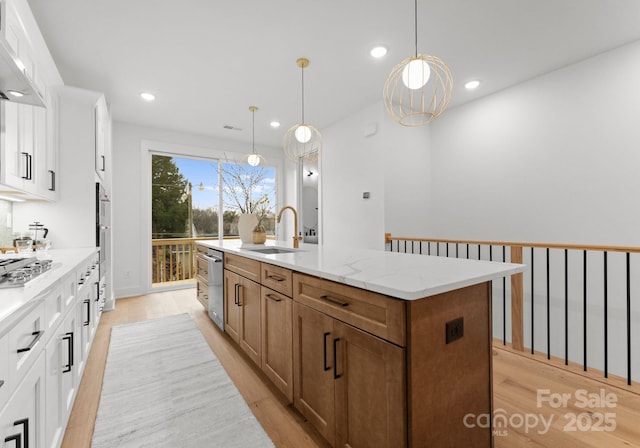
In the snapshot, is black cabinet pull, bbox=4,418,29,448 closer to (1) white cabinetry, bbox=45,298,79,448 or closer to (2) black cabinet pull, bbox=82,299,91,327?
(1) white cabinetry, bbox=45,298,79,448

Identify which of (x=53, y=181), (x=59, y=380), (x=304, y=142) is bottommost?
(x=59, y=380)

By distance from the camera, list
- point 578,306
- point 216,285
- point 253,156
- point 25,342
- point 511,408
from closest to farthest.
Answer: point 25,342, point 511,408, point 216,285, point 578,306, point 253,156

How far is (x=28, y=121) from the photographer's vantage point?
6.80 ft

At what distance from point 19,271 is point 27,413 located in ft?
2.14

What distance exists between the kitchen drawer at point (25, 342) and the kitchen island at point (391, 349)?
3.39 feet

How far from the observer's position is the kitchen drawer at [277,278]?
1684 millimetres

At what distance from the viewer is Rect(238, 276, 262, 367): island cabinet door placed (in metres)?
2.10

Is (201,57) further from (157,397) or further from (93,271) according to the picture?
(157,397)

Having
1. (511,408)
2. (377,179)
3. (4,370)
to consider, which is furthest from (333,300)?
(377,179)

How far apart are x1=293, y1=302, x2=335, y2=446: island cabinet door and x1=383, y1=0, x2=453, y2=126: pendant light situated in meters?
1.40

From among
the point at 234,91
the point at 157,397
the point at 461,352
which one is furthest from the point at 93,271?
the point at 461,352

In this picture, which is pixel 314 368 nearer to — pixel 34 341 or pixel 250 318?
pixel 250 318

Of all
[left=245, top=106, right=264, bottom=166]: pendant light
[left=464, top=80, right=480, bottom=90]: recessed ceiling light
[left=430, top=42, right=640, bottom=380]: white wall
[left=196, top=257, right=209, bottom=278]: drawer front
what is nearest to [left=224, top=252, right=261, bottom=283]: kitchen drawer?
[left=196, top=257, right=209, bottom=278]: drawer front

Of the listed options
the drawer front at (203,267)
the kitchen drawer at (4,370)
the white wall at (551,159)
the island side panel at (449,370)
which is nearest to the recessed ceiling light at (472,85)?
the white wall at (551,159)
